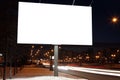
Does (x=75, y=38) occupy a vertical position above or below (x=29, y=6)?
below

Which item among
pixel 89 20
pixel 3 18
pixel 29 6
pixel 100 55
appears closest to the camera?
pixel 29 6

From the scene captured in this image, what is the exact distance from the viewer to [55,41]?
15.4 m

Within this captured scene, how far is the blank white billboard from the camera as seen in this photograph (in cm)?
1497

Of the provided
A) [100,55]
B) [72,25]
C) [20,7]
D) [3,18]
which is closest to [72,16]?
[72,25]

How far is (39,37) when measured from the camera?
15.1 meters

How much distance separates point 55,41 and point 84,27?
1826 millimetres

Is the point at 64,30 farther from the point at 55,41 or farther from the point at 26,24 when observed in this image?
the point at 26,24

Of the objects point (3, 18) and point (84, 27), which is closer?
point (84, 27)

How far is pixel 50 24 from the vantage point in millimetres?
15117

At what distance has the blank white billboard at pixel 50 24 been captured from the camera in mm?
14969

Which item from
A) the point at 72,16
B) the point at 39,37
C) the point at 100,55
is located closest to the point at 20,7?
the point at 39,37

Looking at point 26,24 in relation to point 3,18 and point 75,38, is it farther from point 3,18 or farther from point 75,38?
point 3,18

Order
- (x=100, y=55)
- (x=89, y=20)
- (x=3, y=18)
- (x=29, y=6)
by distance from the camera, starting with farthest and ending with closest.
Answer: (x=100, y=55), (x=3, y=18), (x=89, y=20), (x=29, y=6)

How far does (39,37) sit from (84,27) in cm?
260
